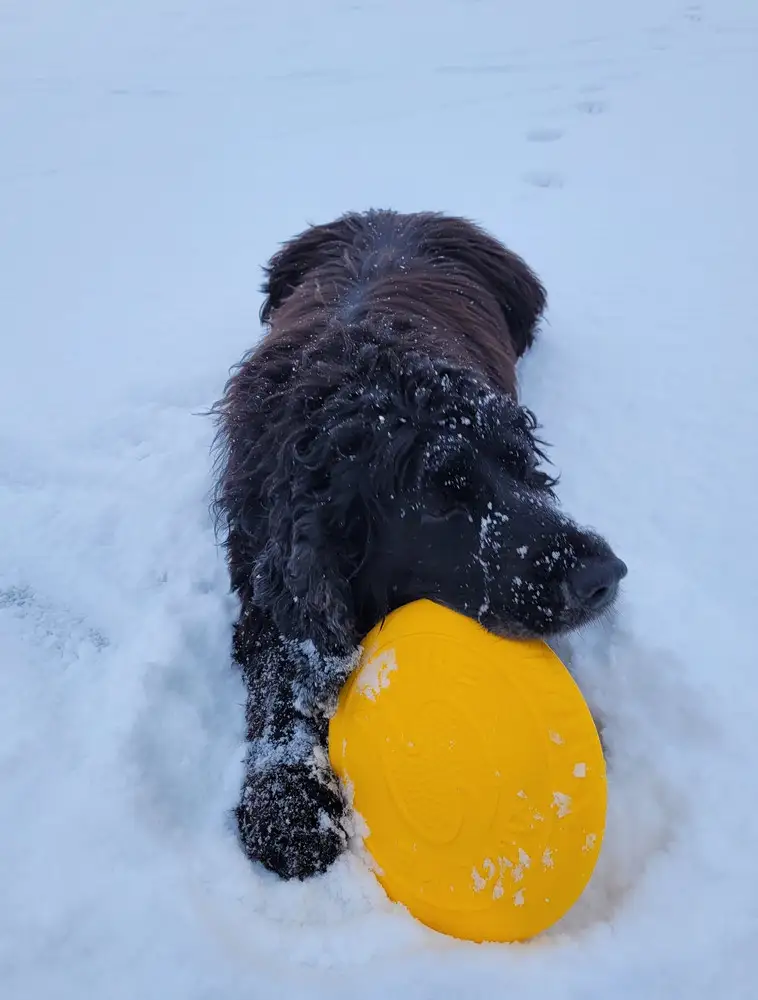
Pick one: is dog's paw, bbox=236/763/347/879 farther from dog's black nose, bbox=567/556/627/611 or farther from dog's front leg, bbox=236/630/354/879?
dog's black nose, bbox=567/556/627/611

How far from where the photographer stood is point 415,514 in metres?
2.39

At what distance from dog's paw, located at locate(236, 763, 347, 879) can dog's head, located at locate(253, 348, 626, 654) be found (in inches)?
17.6

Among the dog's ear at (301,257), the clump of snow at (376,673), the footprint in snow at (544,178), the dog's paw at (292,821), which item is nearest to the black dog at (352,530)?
the dog's paw at (292,821)

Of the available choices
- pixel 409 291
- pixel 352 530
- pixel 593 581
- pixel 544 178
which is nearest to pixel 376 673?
pixel 352 530

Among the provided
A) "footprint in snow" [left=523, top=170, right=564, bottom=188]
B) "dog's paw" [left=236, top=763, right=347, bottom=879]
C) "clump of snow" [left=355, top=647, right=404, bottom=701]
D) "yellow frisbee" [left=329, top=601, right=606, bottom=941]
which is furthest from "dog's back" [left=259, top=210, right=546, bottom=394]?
"footprint in snow" [left=523, top=170, right=564, bottom=188]

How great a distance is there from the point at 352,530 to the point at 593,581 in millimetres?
774

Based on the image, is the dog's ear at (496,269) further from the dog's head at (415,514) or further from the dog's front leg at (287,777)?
the dog's front leg at (287,777)

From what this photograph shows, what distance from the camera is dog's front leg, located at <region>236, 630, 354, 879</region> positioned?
92.7 inches

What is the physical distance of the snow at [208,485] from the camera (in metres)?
2.07

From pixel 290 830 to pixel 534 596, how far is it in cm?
104

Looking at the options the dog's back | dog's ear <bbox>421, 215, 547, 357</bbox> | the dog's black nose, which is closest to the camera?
the dog's black nose

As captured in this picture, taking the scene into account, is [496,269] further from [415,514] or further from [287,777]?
[287,777]

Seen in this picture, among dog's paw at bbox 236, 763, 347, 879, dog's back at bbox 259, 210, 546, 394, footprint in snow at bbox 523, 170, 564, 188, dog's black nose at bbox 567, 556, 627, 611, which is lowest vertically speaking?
dog's paw at bbox 236, 763, 347, 879

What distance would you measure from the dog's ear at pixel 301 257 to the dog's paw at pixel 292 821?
2573 mm
